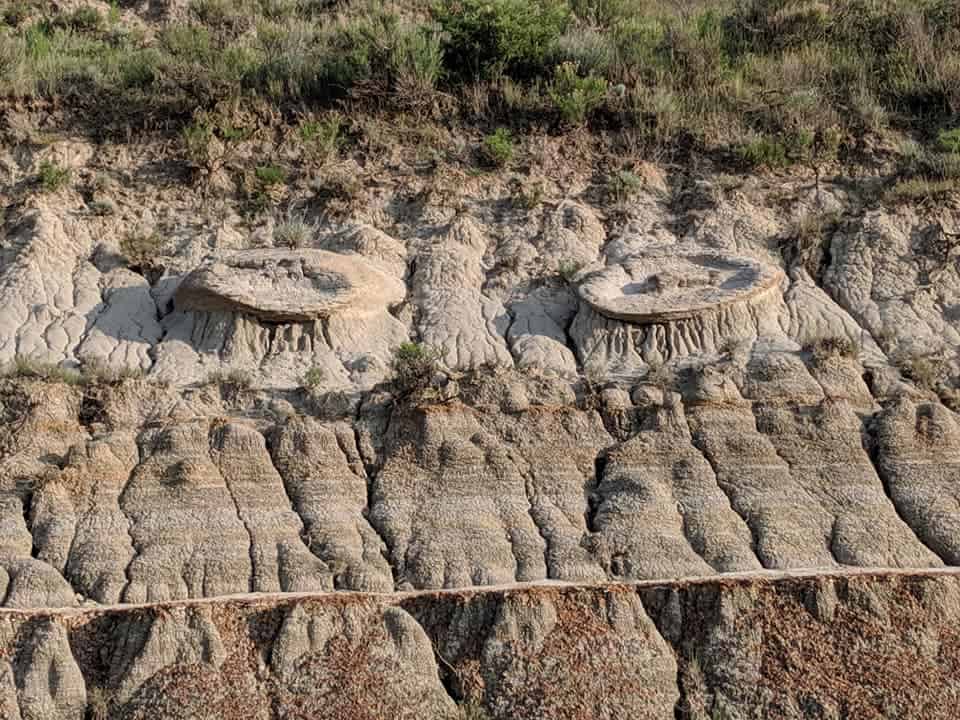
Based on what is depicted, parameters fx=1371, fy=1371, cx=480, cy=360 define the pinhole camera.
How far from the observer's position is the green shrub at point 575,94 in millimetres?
18078

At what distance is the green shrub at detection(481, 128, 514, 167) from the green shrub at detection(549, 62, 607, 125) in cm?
98

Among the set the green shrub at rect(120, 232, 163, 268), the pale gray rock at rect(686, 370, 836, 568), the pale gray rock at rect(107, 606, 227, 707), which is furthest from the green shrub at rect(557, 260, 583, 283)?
the pale gray rock at rect(107, 606, 227, 707)

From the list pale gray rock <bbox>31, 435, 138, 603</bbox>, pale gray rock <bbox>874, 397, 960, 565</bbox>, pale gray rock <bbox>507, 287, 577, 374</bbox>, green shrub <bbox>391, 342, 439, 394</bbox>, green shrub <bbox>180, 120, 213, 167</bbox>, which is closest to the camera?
pale gray rock <bbox>31, 435, 138, 603</bbox>

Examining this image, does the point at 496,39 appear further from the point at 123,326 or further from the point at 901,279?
the point at 123,326

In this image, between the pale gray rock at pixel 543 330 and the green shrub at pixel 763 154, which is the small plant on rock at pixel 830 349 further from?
the green shrub at pixel 763 154

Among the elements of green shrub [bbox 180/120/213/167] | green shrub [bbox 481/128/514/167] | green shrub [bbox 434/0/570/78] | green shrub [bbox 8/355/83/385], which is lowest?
green shrub [bbox 8/355/83/385]

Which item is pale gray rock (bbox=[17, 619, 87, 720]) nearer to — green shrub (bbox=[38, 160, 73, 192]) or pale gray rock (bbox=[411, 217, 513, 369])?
pale gray rock (bbox=[411, 217, 513, 369])

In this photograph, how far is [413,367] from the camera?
14.1 meters

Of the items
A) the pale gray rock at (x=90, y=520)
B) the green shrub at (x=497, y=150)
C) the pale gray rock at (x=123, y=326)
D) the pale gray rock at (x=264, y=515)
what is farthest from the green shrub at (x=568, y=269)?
the pale gray rock at (x=90, y=520)

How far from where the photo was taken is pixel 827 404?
13438 millimetres

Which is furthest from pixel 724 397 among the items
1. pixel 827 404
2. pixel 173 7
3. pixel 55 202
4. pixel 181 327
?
pixel 173 7

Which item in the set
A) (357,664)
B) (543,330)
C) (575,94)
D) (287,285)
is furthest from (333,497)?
(575,94)

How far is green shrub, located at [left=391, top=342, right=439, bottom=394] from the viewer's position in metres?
13.9

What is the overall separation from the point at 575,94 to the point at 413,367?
568cm
